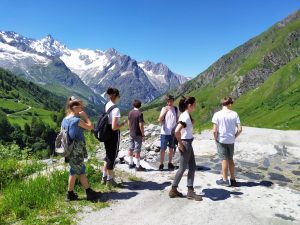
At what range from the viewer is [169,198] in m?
11.4

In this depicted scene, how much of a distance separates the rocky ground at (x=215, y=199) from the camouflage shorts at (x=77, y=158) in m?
1.35

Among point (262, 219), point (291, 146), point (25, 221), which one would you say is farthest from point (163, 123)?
point (291, 146)

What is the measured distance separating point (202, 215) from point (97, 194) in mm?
3386

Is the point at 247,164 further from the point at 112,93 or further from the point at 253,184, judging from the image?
the point at 112,93

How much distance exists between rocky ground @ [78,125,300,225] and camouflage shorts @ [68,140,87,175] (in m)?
1.35

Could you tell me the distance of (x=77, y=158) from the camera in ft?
35.5

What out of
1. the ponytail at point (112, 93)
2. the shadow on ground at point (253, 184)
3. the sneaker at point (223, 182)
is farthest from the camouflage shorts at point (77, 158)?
the shadow on ground at point (253, 184)

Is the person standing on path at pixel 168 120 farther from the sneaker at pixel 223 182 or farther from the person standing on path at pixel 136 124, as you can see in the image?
the sneaker at pixel 223 182

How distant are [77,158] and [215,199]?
4.45 metres

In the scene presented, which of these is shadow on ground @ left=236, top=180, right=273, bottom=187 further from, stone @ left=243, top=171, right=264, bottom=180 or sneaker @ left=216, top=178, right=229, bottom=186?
stone @ left=243, top=171, right=264, bottom=180

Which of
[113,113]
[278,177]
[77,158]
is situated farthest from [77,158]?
[278,177]

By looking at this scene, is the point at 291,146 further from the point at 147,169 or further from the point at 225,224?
the point at 225,224

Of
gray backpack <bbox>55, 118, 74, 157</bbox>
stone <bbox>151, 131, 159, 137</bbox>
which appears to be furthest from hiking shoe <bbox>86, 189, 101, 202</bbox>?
stone <bbox>151, 131, 159, 137</bbox>

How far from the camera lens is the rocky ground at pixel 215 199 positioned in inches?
384
